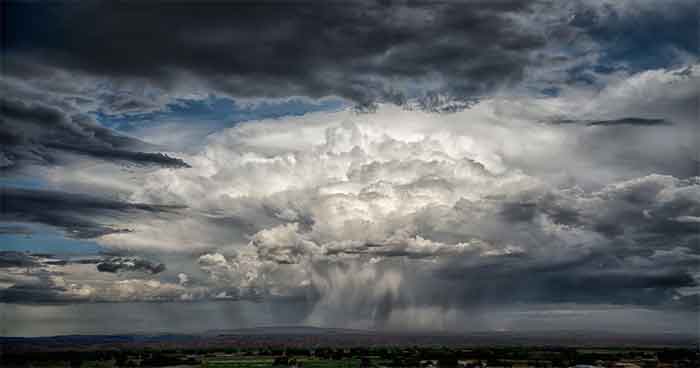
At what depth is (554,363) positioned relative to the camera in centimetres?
15088

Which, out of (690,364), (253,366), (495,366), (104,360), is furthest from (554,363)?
(104,360)

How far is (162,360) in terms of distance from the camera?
163125 mm

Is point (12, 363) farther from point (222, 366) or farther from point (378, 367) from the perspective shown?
point (378, 367)

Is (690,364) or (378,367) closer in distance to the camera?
(378,367)

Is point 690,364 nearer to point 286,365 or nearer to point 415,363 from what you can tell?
point 415,363

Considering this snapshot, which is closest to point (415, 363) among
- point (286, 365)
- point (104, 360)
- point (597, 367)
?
point (286, 365)

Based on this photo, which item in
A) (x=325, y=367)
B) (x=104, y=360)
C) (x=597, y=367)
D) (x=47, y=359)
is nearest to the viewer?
(x=597, y=367)

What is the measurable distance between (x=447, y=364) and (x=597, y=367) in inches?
1262

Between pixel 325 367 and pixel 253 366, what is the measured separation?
1559cm

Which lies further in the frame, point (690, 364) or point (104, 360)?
point (104, 360)

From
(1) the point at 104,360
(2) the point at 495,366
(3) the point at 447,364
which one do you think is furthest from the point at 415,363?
(1) the point at 104,360

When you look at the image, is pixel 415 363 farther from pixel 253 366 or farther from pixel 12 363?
pixel 12 363

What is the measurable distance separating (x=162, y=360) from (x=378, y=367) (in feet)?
190

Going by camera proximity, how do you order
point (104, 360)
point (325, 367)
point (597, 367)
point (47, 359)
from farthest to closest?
point (104, 360), point (47, 359), point (325, 367), point (597, 367)
